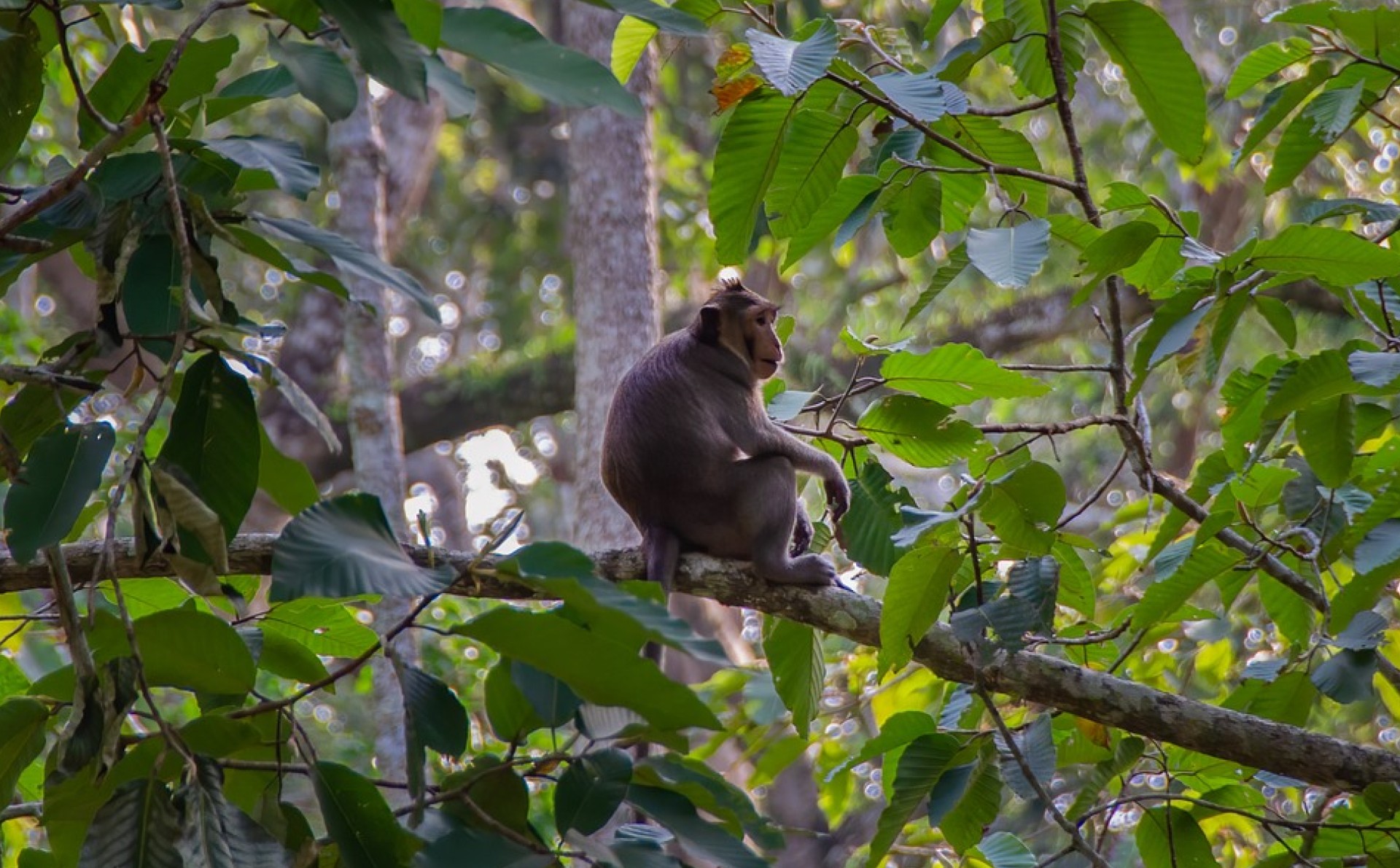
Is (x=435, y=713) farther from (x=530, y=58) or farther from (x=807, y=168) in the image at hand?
(x=807, y=168)

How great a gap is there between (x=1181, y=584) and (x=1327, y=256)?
872 millimetres

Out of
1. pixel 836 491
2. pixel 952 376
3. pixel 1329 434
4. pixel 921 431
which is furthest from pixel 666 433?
pixel 1329 434

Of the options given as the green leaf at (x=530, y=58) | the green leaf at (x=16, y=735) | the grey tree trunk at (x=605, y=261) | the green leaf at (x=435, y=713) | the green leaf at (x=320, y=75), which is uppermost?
the green leaf at (x=530, y=58)

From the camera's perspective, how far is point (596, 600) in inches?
67.0

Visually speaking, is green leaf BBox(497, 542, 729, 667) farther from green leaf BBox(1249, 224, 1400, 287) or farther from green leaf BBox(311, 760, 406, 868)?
green leaf BBox(1249, 224, 1400, 287)

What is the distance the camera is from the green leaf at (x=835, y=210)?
3.32 metres

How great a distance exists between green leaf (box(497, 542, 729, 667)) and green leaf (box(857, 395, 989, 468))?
6.45 feet

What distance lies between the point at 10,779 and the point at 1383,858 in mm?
2840

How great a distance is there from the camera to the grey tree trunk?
6.66 m

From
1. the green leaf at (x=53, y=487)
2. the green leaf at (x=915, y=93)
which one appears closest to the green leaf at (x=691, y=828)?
the green leaf at (x=53, y=487)

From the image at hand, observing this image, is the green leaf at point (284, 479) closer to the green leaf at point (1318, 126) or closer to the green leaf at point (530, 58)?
the green leaf at point (530, 58)

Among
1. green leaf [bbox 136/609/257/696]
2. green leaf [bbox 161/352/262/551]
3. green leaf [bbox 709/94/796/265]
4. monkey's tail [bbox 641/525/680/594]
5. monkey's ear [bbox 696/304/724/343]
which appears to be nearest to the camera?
green leaf [bbox 136/609/257/696]

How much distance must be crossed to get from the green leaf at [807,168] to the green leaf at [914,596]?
0.94 metres

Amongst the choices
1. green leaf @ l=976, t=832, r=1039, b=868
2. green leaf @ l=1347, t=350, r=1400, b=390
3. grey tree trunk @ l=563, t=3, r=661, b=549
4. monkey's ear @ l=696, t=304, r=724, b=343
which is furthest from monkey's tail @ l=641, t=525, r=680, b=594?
grey tree trunk @ l=563, t=3, r=661, b=549
